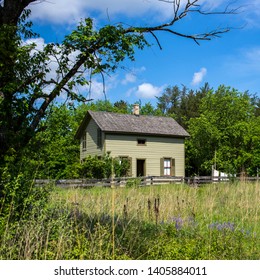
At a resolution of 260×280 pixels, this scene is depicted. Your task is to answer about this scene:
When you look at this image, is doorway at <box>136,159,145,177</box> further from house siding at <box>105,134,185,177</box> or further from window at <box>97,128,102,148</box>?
window at <box>97,128,102,148</box>

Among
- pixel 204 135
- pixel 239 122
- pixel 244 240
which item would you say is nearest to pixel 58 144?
pixel 204 135

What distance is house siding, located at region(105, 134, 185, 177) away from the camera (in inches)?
1364

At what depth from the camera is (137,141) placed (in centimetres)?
3591

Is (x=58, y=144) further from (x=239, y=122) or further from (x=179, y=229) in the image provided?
(x=179, y=229)

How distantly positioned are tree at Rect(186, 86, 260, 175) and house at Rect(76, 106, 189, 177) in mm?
5838

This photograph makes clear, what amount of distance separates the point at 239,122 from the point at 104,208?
35.4 m

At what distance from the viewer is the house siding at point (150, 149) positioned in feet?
114

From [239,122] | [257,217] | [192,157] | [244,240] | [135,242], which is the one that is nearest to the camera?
[135,242]

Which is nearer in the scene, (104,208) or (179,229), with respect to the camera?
(179,229)

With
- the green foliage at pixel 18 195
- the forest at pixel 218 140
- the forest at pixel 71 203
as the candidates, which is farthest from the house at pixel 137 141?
the green foliage at pixel 18 195

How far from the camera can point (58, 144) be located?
44.9 m

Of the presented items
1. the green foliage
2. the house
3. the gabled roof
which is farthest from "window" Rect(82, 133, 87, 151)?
the green foliage

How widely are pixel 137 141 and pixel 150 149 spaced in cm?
142

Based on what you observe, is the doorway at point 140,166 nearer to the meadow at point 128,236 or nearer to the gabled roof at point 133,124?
the gabled roof at point 133,124
